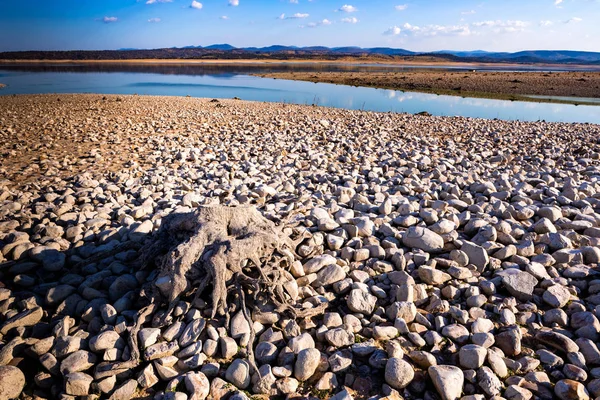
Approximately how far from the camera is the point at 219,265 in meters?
2.86

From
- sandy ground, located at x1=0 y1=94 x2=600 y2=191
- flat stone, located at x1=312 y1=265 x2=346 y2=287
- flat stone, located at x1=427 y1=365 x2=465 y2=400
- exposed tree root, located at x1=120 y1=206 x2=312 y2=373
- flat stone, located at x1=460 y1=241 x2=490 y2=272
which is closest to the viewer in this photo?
flat stone, located at x1=427 y1=365 x2=465 y2=400

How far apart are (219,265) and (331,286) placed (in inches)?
43.3

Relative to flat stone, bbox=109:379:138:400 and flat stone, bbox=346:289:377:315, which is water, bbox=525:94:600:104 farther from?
flat stone, bbox=109:379:138:400

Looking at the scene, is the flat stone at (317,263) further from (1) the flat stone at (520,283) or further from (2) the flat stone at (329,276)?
(1) the flat stone at (520,283)

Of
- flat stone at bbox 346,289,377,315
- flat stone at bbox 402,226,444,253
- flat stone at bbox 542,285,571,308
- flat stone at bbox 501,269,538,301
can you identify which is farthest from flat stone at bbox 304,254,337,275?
flat stone at bbox 542,285,571,308

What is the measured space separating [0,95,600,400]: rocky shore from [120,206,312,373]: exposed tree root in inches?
3.6

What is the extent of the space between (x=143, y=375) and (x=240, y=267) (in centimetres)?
104

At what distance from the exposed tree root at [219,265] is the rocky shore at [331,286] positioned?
92 millimetres

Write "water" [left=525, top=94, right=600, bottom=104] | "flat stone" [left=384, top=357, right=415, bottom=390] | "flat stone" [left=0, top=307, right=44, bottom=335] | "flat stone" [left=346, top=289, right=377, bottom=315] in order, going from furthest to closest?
"water" [left=525, top=94, right=600, bottom=104] < "flat stone" [left=346, top=289, right=377, bottom=315] < "flat stone" [left=0, top=307, right=44, bottom=335] < "flat stone" [left=384, top=357, right=415, bottom=390]

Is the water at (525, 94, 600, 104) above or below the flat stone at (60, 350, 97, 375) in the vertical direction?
above

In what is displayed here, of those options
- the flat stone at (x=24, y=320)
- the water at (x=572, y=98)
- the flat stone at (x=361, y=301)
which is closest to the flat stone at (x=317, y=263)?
the flat stone at (x=361, y=301)

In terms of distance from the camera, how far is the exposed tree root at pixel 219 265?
9.21 ft

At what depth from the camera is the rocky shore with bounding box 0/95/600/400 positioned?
2316 millimetres

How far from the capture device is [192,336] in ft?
8.42
